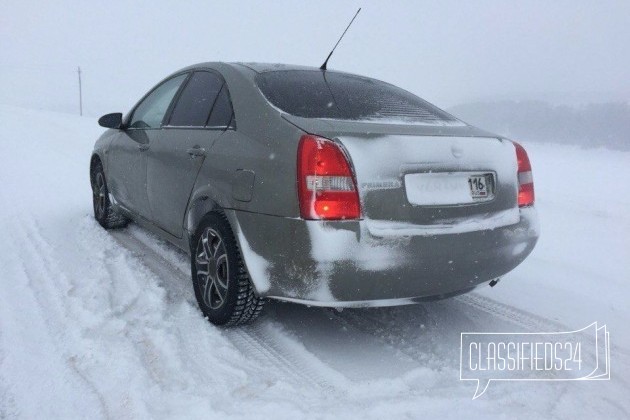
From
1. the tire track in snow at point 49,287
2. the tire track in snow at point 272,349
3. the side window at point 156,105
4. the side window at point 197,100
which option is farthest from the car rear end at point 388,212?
the side window at point 156,105

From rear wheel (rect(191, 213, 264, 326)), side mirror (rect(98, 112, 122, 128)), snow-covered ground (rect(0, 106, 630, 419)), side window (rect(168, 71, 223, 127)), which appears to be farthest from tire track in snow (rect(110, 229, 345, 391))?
side mirror (rect(98, 112, 122, 128))

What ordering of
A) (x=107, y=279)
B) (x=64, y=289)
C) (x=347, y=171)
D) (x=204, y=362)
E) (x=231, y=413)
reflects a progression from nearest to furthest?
(x=231, y=413), (x=347, y=171), (x=204, y=362), (x=64, y=289), (x=107, y=279)

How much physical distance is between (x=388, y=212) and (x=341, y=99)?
899 mm

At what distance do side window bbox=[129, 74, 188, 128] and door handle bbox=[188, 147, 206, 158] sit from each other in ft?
2.76

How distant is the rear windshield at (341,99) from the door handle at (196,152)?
0.52 metres

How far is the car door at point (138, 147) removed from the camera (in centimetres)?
380

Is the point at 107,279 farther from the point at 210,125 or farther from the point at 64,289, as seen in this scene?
the point at 210,125

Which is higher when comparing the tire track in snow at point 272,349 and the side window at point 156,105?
the side window at point 156,105

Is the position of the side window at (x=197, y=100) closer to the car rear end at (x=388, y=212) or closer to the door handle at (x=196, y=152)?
the door handle at (x=196, y=152)

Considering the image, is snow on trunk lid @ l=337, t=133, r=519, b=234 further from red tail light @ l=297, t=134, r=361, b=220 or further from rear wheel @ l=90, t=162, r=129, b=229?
rear wheel @ l=90, t=162, r=129, b=229

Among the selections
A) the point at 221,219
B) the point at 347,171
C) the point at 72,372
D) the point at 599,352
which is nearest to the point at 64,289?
the point at 72,372

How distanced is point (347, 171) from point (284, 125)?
0.44m

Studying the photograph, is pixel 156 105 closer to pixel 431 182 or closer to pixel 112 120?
pixel 112 120

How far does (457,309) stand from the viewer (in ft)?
10.7
